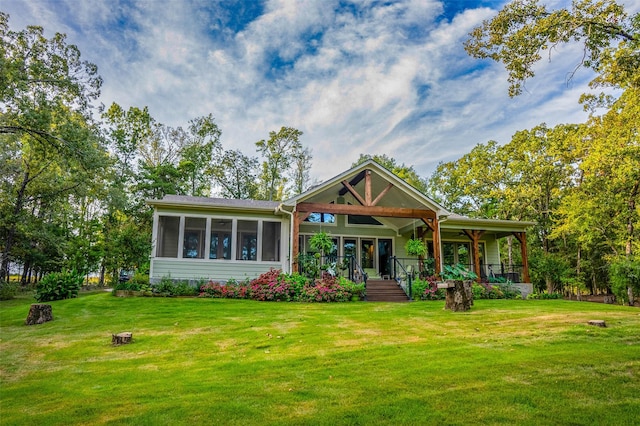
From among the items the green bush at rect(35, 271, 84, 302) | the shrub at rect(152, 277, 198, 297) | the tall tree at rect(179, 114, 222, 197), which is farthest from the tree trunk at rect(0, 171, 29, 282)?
the shrub at rect(152, 277, 198, 297)

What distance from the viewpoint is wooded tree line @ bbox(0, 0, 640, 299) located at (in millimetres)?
8695

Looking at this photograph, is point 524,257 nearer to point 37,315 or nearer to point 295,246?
point 295,246

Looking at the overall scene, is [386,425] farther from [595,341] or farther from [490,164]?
[490,164]

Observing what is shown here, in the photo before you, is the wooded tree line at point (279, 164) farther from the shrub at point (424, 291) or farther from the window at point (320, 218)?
the shrub at point (424, 291)

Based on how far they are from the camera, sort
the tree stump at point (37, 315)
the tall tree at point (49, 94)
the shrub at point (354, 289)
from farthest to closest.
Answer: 1. the tall tree at point (49, 94)
2. the shrub at point (354, 289)
3. the tree stump at point (37, 315)

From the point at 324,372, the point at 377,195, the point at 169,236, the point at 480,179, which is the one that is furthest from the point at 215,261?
the point at 480,179

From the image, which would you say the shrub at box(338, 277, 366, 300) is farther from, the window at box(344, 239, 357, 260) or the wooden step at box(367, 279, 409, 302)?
the window at box(344, 239, 357, 260)

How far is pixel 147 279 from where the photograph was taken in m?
13.7

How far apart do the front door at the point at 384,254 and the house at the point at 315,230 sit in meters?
0.05

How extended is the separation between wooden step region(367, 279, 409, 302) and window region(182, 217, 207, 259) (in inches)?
293

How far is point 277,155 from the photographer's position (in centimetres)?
3309

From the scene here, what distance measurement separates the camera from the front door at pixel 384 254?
58.2ft

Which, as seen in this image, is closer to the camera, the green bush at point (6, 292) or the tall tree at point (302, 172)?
the green bush at point (6, 292)

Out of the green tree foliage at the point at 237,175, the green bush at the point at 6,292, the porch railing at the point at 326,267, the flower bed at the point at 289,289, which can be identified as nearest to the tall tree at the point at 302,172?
the green tree foliage at the point at 237,175
